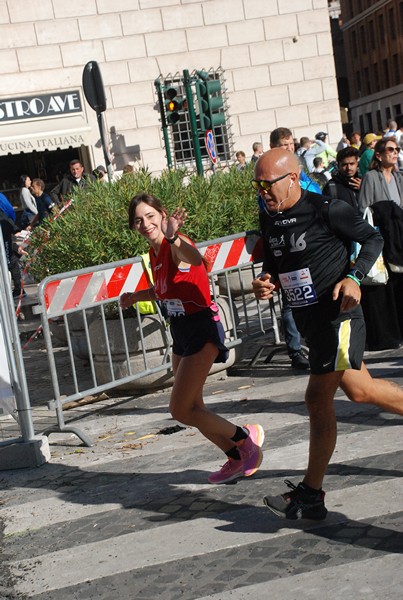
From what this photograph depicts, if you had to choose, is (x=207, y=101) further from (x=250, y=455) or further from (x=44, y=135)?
(x=250, y=455)

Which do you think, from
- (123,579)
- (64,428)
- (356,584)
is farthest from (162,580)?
(64,428)

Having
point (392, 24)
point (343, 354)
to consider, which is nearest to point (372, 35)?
point (392, 24)

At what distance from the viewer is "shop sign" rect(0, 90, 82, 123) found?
82.3 ft

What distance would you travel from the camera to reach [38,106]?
82.7 feet

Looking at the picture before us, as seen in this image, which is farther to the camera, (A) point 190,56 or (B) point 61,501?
(A) point 190,56

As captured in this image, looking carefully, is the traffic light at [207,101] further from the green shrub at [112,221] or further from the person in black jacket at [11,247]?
the green shrub at [112,221]

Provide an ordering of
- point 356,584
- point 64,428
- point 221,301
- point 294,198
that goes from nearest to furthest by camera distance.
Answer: point 356,584, point 294,198, point 64,428, point 221,301

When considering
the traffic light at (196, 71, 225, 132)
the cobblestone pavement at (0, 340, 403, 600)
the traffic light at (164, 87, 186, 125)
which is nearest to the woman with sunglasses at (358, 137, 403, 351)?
the cobblestone pavement at (0, 340, 403, 600)

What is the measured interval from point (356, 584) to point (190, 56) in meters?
22.5

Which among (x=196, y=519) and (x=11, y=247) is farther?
(x=11, y=247)

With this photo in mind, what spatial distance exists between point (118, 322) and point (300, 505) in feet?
13.9

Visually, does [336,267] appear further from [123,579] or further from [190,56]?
[190,56]

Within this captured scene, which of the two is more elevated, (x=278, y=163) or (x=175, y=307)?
(x=278, y=163)

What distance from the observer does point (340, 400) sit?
8031 mm
